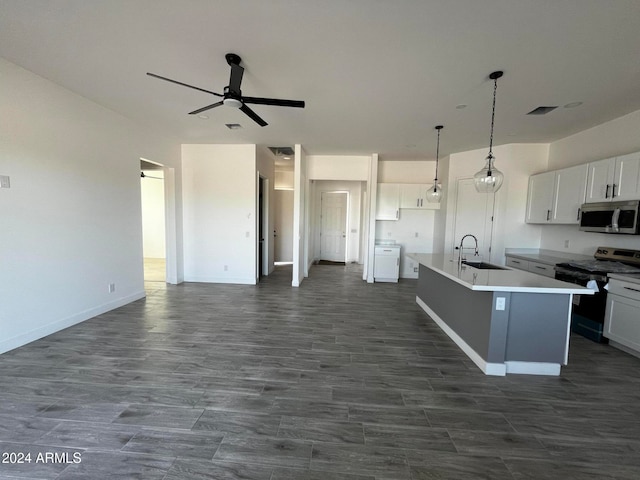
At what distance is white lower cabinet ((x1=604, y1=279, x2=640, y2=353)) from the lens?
9.00ft

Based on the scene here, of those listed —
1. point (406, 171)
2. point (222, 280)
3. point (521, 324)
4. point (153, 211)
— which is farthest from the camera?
point (153, 211)

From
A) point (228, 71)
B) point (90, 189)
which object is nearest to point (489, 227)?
point (228, 71)

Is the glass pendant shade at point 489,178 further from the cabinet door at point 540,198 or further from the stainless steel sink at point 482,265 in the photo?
the cabinet door at point 540,198

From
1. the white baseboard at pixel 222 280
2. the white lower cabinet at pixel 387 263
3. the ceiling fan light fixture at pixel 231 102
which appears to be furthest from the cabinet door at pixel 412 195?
the ceiling fan light fixture at pixel 231 102

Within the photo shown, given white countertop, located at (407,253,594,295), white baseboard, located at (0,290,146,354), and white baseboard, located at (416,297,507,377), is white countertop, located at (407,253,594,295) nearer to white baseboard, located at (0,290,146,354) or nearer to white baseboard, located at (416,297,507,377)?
white baseboard, located at (416,297,507,377)

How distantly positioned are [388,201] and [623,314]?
160 inches

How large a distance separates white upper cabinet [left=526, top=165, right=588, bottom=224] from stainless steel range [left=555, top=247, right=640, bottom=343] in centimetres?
72

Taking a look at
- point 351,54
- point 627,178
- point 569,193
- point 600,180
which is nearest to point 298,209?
point 351,54

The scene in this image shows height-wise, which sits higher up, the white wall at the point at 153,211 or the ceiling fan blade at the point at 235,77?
the ceiling fan blade at the point at 235,77

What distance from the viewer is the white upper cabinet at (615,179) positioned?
309 centimetres

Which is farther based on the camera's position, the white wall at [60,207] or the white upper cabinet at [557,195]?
the white upper cabinet at [557,195]

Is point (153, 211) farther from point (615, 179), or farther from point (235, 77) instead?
point (615, 179)

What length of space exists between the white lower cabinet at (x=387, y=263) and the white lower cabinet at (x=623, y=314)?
3353mm

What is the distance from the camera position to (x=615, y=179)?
330cm
